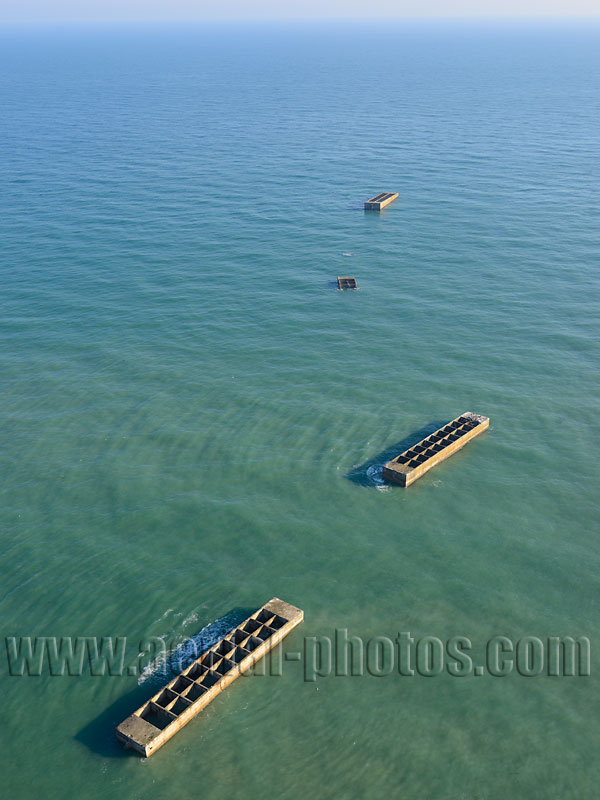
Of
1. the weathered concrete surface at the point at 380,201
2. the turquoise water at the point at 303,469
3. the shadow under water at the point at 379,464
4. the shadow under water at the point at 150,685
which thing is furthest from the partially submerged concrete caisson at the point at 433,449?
the weathered concrete surface at the point at 380,201

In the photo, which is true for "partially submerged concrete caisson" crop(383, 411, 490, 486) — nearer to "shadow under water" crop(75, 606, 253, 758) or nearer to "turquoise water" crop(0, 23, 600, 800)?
"turquoise water" crop(0, 23, 600, 800)

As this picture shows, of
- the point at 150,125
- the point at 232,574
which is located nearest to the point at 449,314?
the point at 232,574

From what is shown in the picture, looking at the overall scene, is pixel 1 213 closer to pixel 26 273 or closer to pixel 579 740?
pixel 26 273

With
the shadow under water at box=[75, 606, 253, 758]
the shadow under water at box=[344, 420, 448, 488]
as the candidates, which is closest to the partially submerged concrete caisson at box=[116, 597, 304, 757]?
the shadow under water at box=[75, 606, 253, 758]

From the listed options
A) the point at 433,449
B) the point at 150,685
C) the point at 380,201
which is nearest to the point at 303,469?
the point at 433,449

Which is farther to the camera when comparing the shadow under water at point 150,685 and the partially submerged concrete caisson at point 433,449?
the partially submerged concrete caisson at point 433,449

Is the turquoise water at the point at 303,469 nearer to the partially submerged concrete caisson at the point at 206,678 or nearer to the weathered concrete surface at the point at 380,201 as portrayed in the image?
the partially submerged concrete caisson at the point at 206,678
